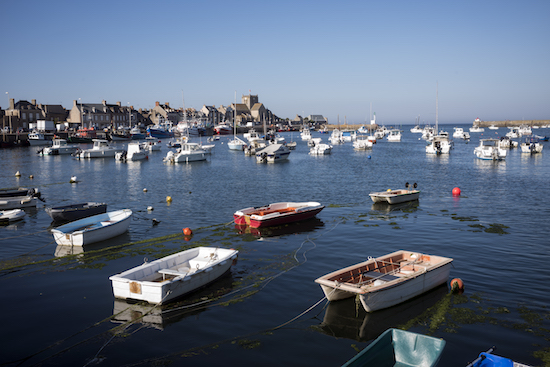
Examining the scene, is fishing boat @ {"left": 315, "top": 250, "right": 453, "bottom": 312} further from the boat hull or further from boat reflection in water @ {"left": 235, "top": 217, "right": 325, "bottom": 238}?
the boat hull

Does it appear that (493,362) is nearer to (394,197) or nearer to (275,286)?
(275,286)

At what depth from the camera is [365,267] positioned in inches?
636

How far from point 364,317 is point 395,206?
1986 cm

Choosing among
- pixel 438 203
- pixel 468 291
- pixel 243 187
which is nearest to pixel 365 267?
pixel 468 291

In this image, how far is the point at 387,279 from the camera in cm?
1545

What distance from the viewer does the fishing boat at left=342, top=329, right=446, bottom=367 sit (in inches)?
398

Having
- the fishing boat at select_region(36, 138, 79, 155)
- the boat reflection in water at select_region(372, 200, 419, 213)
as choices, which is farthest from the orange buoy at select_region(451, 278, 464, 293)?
the fishing boat at select_region(36, 138, 79, 155)

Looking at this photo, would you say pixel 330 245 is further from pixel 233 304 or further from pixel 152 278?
pixel 152 278

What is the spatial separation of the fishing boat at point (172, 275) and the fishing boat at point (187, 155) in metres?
54.6

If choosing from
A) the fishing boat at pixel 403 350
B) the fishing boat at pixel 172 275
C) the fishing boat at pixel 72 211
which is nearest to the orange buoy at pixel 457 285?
the fishing boat at pixel 403 350

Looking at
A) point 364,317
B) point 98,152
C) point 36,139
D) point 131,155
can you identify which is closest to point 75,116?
point 36,139

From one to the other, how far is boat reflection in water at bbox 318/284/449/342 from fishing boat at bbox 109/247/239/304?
4981 mm

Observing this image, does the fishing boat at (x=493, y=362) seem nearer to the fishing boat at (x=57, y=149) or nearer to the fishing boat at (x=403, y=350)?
the fishing boat at (x=403, y=350)

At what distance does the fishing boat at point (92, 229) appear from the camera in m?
22.0
